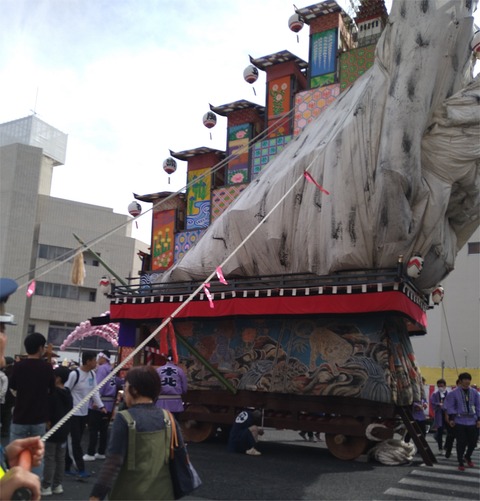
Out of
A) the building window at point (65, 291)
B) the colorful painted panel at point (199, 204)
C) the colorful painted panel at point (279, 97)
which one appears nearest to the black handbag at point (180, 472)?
the colorful painted panel at point (279, 97)

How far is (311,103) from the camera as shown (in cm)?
1806

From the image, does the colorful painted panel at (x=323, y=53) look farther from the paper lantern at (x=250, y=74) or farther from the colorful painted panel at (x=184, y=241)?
the colorful painted panel at (x=184, y=241)

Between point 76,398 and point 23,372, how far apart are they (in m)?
1.92

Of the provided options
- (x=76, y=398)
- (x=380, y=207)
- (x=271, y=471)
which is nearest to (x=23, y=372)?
(x=76, y=398)

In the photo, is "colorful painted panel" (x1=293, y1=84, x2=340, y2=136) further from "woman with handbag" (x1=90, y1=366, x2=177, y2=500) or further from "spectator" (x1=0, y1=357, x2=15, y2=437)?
"woman with handbag" (x1=90, y1=366, x2=177, y2=500)

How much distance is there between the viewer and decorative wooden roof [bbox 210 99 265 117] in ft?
65.5

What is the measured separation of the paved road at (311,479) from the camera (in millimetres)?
7691

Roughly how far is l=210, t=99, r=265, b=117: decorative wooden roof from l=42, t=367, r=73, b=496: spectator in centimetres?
1432

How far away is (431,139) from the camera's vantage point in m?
12.0

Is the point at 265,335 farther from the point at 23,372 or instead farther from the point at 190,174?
the point at 190,174

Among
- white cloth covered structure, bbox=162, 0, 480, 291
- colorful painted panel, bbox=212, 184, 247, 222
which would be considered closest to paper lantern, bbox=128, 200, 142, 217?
colorful painted panel, bbox=212, 184, 247, 222

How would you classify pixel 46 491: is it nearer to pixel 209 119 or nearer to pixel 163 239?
pixel 163 239

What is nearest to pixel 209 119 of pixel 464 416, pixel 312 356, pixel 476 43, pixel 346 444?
pixel 476 43

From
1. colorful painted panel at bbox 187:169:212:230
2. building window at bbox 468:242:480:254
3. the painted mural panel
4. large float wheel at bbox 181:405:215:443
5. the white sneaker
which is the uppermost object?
building window at bbox 468:242:480:254
